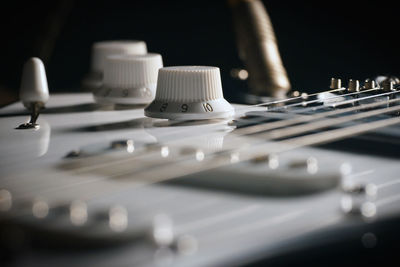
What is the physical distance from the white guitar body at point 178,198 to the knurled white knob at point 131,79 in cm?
28

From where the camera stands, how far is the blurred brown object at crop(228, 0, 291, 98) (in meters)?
1.29

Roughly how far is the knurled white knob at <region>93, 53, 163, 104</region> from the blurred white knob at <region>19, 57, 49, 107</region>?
0.37 feet

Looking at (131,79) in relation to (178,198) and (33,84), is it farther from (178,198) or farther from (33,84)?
(178,198)

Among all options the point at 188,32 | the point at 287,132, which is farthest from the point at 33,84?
the point at 188,32

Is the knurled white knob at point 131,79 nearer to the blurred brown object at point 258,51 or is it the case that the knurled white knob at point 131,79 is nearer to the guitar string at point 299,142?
the blurred brown object at point 258,51

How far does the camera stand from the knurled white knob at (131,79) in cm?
113

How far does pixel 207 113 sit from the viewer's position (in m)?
0.96

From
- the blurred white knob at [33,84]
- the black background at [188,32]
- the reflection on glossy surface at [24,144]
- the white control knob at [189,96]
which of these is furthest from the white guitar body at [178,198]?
the black background at [188,32]

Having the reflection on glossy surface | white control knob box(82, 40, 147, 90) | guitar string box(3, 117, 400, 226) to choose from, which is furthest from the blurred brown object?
the reflection on glossy surface

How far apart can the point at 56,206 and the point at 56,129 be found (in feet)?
1.31

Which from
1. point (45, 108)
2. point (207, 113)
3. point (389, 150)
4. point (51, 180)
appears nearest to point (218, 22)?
point (45, 108)

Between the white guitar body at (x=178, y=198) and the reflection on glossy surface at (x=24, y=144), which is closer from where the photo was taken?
the white guitar body at (x=178, y=198)

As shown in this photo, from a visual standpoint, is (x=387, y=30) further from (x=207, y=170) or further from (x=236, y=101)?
(x=207, y=170)

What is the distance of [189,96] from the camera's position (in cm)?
98
